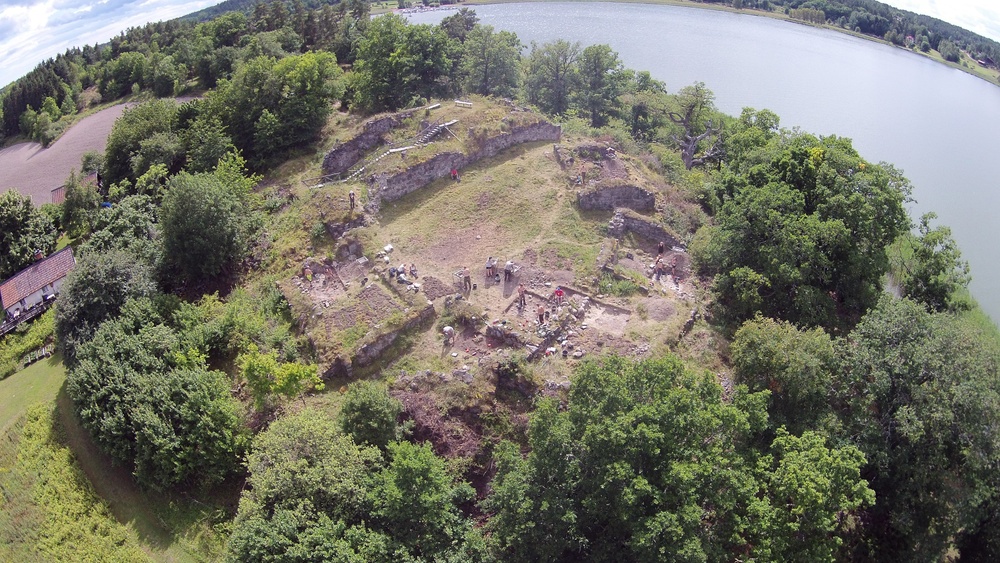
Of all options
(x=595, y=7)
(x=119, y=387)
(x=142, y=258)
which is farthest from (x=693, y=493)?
(x=595, y=7)

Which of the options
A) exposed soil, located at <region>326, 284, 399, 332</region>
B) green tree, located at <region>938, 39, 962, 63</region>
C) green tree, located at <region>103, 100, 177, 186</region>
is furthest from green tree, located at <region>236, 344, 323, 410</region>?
green tree, located at <region>938, 39, 962, 63</region>

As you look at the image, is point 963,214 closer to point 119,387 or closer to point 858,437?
point 858,437

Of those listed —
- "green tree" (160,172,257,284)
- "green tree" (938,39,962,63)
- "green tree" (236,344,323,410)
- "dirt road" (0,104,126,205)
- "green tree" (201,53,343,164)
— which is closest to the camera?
"green tree" (236,344,323,410)

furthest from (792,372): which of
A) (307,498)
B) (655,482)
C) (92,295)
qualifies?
(92,295)

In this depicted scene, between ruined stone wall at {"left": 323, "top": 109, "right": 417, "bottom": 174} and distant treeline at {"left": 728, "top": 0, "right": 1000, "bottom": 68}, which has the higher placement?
ruined stone wall at {"left": 323, "top": 109, "right": 417, "bottom": 174}

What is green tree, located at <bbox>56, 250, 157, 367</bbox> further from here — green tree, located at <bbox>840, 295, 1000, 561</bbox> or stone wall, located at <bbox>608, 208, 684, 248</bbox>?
green tree, located at <bbox>840, 295, 1000, 561</bbox>

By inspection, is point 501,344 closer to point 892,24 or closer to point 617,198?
point 617,198

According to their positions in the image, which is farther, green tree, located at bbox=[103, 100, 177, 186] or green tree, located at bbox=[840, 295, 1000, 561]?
green tree, located at bbox=[103, 100, 177, 186]
